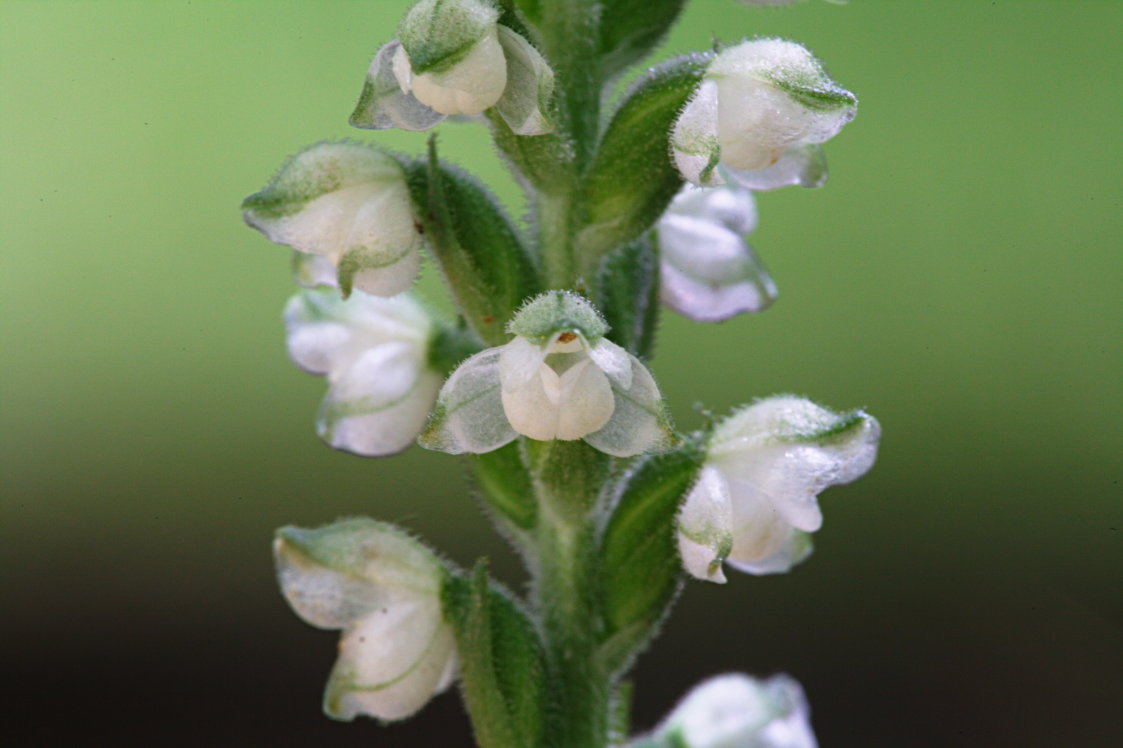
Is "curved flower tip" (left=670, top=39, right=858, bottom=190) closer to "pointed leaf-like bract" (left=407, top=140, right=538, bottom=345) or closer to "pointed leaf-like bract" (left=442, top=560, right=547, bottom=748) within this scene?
"pointed leaf-like bract" (left=407, top=140, right=538, bottom=345)

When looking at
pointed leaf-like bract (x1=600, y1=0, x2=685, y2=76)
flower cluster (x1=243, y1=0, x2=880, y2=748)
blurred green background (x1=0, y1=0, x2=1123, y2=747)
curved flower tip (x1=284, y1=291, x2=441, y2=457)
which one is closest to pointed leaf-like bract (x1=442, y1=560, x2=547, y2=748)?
flower cluster (x1=243, y1=0, x2=880, y2=748)

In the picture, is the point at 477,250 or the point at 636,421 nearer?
the point at 636,421

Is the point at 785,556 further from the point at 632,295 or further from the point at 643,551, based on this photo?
the point at 632,295

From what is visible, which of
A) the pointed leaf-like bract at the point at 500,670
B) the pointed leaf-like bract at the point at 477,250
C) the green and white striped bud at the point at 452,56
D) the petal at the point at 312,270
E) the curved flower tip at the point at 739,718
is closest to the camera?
the green and white striped bud at the point at 452,56

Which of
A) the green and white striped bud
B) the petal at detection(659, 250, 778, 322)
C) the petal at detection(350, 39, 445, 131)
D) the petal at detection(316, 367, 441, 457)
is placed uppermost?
the green and white striped bud

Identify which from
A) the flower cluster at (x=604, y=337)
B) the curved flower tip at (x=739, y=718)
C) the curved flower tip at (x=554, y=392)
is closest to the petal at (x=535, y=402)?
the curved flower tip at (x=554, y=392)

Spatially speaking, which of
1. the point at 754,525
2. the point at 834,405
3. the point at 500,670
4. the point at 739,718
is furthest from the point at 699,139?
the point at 834,405

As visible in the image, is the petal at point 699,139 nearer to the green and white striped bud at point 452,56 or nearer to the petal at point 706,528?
the green and white striped bud at point 452,56
